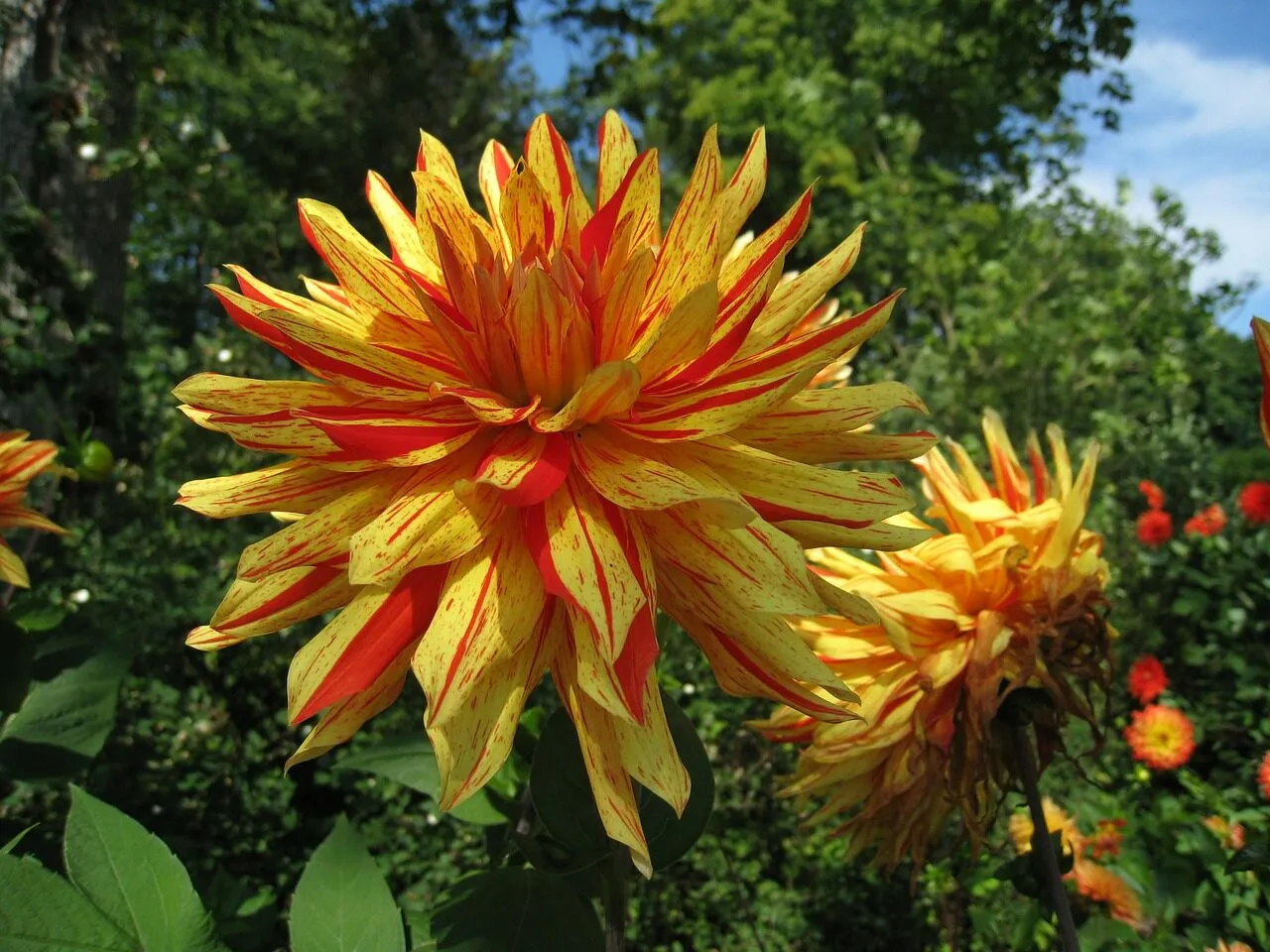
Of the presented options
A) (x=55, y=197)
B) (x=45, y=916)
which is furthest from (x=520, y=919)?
(x=55, y=197)

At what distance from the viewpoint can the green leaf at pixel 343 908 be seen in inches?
29.3

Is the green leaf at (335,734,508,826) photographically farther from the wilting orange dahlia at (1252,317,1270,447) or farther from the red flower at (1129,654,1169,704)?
the red flower at (1129,654,1169,704)

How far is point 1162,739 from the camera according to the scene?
9.02 ft

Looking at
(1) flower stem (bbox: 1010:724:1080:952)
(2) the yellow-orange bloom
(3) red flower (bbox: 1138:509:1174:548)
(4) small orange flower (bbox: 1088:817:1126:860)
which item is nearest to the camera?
(1) flower stem (bbox: 1010:724:1080:952)

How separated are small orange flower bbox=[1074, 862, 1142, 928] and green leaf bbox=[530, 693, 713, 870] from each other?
4.48 ft

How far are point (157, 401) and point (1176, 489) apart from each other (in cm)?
490

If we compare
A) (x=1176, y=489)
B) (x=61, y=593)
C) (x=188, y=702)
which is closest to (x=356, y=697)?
(x=61, y=593)

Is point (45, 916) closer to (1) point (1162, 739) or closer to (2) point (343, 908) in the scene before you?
(2) point (343, 908)

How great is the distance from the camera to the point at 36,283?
2.11 metres

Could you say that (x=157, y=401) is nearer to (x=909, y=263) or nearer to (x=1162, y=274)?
(x=909, y=263)

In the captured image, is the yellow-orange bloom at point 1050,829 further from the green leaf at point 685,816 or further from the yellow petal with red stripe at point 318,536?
the yellow petal with red stripe at point 318,536

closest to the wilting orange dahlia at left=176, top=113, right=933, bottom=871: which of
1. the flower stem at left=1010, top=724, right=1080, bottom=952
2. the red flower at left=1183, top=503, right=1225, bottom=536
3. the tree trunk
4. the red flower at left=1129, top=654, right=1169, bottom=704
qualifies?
the flower stem at left=1010, top=724, right=1080, bottom=952

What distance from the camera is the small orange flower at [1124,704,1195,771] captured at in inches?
106

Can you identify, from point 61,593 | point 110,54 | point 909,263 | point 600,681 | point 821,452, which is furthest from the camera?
point 909,263
